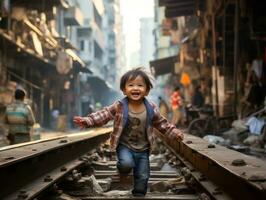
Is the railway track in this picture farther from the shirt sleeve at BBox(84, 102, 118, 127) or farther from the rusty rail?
the shirt sleeve at BBox(84, 102, 118, 127)

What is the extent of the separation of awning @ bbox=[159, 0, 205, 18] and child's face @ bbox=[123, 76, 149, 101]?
18.0 meters

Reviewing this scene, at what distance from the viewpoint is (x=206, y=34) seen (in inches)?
818

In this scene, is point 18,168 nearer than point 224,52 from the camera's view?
Yes

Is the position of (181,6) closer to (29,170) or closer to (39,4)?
(39,4)

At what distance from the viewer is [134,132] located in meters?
4.53

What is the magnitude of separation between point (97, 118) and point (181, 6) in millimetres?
19811

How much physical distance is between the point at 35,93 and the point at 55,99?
6074 millimetres

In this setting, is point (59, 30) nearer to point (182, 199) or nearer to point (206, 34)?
point (206, 34)

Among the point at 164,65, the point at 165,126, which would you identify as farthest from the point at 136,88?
the point at 164,65

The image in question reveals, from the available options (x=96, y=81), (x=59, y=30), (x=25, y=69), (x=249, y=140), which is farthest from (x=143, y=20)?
(x=249, y=140)

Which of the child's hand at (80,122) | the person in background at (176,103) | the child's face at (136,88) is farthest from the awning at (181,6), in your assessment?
the child's hand at (80,122)

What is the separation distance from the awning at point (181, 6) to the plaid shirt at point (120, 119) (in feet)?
58.4

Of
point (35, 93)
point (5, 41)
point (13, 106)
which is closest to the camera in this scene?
point (13, 106)

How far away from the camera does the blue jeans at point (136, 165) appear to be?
4.40 m
